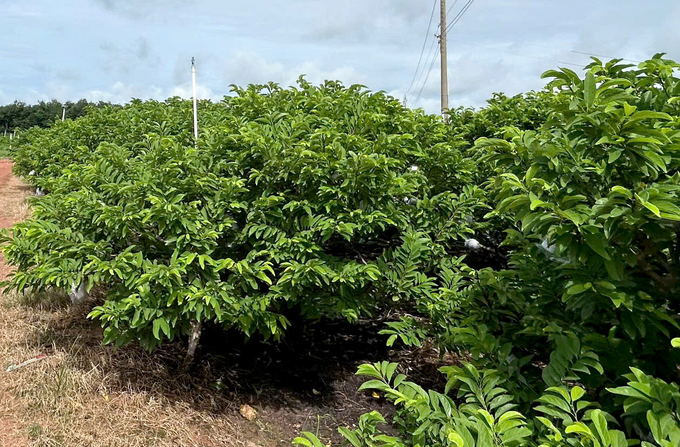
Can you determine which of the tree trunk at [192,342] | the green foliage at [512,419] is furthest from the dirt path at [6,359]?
the green foliage at [512,419]

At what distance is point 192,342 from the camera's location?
3.43 m

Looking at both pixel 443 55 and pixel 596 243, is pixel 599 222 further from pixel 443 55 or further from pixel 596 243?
pixel 443 55

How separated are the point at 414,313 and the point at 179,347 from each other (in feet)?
6.54

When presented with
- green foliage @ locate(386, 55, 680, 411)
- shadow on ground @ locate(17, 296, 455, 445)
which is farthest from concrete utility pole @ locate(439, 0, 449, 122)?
green foliage @ locate(386, 55, 680, 411)

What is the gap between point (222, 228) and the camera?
2.92m

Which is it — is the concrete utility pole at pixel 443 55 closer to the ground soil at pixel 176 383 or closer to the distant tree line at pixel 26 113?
the ground soil at pixel 176 383

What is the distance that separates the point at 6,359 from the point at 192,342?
4.46 feet

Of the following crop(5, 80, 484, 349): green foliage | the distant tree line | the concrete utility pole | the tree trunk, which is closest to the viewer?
crop(5, 80, 484, 349): green foliage

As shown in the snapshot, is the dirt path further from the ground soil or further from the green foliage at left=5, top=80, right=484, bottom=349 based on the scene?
the green foliage at left=5, top=80, right=484, bottom=349

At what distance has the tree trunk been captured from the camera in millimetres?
3363

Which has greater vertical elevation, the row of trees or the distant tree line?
the distant tree line

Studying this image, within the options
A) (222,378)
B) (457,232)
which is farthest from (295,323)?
(457,232)

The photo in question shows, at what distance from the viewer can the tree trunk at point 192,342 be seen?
11.0 feet

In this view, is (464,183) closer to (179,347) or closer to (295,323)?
(295,323)
